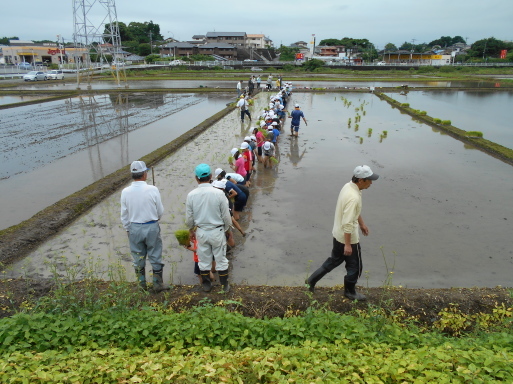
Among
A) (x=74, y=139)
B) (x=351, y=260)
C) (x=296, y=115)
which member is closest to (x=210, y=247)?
(x=351, y=260)

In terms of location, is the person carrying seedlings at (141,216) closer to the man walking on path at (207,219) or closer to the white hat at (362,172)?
the man walking on path at (207,219)

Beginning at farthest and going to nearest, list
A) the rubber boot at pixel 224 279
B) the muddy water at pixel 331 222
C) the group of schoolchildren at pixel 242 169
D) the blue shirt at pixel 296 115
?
1. the blue shirt at pixel 296 115
2. the group of schoolchildren at pixel 242 169
3. the muddy water at pixel 331 222
4. the rubber boot at pixel 224 279

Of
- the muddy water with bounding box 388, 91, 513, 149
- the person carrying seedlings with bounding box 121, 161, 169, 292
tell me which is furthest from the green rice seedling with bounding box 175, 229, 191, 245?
the muddy water with bounding box 388, 91, 513, 149

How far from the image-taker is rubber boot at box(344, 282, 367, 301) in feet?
14.4

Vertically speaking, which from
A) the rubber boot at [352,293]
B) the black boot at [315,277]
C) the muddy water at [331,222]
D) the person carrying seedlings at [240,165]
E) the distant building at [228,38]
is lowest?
the muddy water at [331,222]

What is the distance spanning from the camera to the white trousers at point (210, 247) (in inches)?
171

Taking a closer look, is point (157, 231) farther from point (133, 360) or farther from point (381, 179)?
point (381, 179)

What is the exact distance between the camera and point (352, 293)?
175 inches

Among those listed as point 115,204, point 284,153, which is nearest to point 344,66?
point 284,153

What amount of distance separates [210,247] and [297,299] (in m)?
1.17

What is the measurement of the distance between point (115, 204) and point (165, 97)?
22.0 meters

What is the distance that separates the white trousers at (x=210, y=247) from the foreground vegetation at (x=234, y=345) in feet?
1.63

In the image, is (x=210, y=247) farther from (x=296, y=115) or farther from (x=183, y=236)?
(x=296, y=115)

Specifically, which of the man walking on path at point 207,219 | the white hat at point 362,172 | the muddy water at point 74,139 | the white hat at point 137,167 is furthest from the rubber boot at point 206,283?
the muddy water at point 74,139
